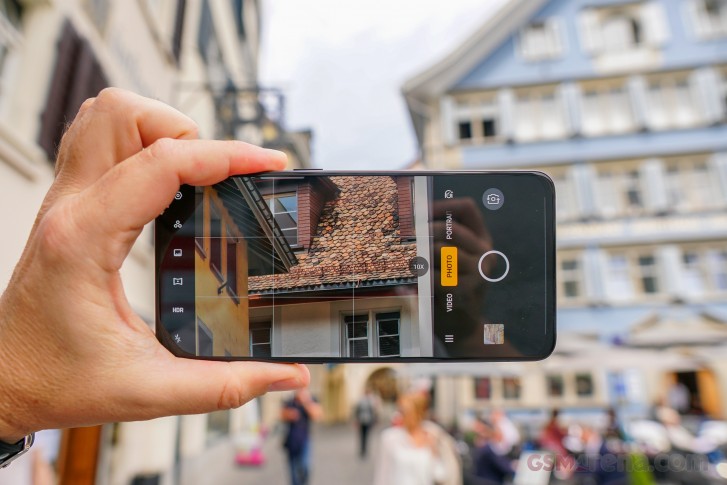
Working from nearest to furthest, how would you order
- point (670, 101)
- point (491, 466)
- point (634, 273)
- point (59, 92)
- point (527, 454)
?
point (59, 92) < point (491, 466) < point (527, 454) < point (634, 273) < point (670, 101)

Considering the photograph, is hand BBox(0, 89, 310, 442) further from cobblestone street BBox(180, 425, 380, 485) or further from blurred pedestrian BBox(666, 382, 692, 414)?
blurred pedestrian BBox(666, 382, 692, 414)

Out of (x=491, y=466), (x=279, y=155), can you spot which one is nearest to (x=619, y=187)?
(x=491, y=466)

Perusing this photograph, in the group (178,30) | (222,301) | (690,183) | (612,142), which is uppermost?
(612,142)

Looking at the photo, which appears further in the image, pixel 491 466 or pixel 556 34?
pixel 556 34

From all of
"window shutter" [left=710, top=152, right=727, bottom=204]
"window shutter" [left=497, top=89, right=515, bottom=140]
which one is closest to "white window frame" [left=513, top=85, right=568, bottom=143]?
"window shutter" [left=497, top=89, right=515, bottom=140]

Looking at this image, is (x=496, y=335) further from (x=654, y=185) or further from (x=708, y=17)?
(x=708, y=17)

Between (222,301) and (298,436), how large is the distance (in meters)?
5.92

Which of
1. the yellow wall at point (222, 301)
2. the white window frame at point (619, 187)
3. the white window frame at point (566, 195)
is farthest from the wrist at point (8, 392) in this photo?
the white window frame at point (619, 187)

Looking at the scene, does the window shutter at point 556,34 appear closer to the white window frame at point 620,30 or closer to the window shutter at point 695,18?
the white window frame at point 620,30

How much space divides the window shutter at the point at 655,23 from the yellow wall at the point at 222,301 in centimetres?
1697

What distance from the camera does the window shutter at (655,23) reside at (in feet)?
48.5

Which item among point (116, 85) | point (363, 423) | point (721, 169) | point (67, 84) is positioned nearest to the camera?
point (67, 84)

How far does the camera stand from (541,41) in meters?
15.7

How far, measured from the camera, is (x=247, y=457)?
953cm
